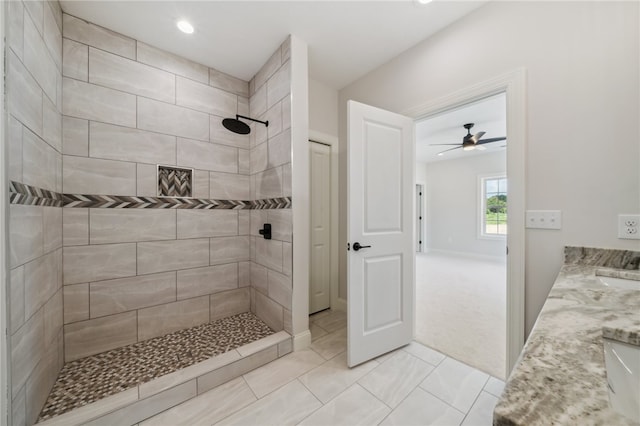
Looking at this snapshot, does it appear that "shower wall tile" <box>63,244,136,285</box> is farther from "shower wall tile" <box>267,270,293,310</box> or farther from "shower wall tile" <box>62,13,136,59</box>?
"shower wall tile" <box>62,13,136,59</box>

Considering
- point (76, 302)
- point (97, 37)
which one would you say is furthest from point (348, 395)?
point (97, 37)

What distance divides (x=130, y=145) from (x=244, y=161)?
1.00 meters

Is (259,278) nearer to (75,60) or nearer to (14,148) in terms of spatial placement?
(14,148)

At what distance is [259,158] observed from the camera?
8.15 feet

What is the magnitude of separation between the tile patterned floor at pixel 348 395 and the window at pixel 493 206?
5.17 metres

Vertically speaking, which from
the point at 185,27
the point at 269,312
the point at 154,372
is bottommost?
the point at 154,372

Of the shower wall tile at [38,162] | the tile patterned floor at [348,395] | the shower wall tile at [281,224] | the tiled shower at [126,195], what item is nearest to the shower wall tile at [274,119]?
the tiled shower at [126,195]

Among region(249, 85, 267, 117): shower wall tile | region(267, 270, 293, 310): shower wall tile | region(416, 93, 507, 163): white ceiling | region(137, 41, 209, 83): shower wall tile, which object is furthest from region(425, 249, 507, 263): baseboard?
region(137, 41, 209, 83): shower wall tile

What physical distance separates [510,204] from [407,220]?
0.73 meters

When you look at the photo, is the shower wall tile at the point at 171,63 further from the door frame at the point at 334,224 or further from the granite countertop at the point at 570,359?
the granite countertop at the point at 570,359

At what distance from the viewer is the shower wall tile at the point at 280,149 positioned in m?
2.05

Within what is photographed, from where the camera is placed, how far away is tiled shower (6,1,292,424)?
1.26m

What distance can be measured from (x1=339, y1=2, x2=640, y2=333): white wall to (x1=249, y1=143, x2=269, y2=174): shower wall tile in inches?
74.0

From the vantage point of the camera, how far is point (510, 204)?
1575 mm
